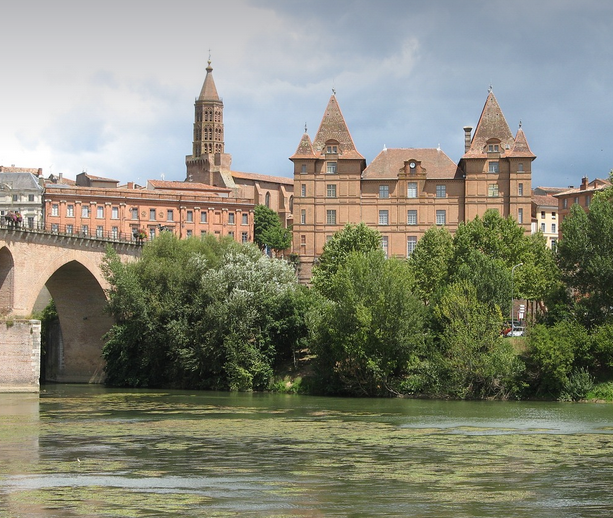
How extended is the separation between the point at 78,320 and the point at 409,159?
145 ft

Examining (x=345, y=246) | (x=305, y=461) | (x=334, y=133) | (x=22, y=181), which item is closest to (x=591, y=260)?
(x=345, y=246)

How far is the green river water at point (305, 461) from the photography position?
26328 millimetres

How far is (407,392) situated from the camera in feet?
210

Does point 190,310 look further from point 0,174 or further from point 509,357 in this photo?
point 0,174

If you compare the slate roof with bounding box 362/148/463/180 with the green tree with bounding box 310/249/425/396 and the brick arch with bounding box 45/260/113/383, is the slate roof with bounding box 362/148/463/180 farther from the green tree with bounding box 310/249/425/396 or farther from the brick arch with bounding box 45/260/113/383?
the green tree with bounding box 310/249/425/396

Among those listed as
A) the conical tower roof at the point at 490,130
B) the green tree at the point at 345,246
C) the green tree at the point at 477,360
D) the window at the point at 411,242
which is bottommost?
the green tree at the point at 477,360

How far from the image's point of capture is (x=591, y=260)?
64.8m

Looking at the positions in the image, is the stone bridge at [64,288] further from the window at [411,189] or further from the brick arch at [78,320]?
the window at [411,189]

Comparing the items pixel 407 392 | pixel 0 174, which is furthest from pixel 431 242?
pixel 0 174

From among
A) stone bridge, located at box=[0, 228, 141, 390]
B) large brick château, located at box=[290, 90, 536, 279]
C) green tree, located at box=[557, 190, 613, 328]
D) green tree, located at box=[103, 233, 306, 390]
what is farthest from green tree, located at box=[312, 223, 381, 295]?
green tree, located at box=[557, 190, 613, 328]

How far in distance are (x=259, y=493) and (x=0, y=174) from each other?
427 ft

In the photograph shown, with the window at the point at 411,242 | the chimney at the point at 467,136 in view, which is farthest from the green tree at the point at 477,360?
the chimney at the point at 467,136

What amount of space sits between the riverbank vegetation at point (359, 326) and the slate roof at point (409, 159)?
3838cm

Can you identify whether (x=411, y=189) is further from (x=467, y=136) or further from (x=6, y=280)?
(x=6, y=280)
